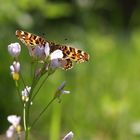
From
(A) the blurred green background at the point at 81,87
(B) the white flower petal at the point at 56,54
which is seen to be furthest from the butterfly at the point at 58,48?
(A) the blurred green background at the point at 81,87

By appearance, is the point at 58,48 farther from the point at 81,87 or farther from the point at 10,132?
the point at 81,87

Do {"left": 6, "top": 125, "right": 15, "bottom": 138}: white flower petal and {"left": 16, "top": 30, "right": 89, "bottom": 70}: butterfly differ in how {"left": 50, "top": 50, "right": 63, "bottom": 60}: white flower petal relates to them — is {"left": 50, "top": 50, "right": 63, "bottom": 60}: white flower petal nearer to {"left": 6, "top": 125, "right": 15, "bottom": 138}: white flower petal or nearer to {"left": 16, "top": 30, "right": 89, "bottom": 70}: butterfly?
{"left": 16, "top": 30, "right": 89, "bottom": 70}: butterfly

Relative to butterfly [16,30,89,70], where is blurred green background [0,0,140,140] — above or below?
above

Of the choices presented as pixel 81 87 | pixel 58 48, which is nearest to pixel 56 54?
pixel 58 48

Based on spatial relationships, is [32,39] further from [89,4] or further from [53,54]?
[89,4]

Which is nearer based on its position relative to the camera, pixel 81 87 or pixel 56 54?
Answer: pixel 56 54

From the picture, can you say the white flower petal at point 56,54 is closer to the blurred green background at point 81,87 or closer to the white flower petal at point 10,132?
the white flower petal at point 10,132

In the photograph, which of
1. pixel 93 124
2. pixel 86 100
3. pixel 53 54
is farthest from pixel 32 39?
pixel 86 100

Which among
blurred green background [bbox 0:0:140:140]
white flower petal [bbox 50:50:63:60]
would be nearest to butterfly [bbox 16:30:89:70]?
white flower petal [bbox 50:50:63:60]
